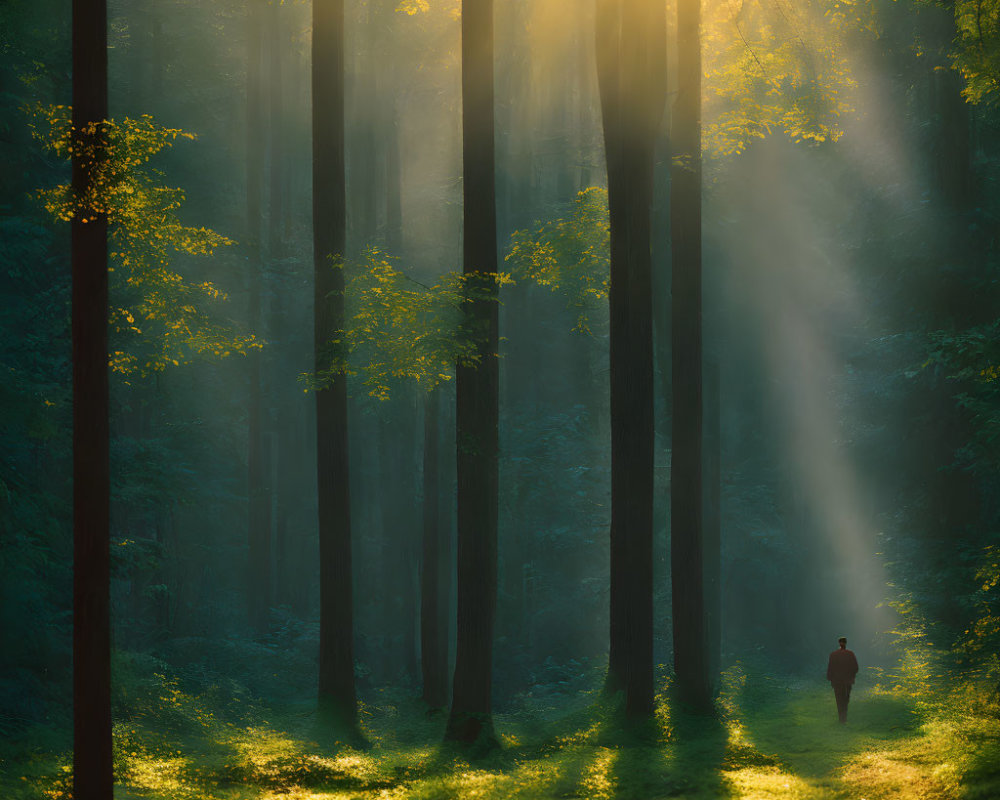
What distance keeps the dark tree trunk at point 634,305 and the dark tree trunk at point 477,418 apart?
2.17 m

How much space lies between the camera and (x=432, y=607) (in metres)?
25.5

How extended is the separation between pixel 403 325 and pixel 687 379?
537 cm

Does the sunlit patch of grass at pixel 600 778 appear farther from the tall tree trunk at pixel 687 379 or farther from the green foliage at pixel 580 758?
the tall tree trunk at pixel 687 379

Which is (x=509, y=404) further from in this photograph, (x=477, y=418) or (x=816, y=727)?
(x=477, y=418)

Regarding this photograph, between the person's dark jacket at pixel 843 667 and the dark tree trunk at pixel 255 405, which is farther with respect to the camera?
the dark tree trunk at pixel 255 405

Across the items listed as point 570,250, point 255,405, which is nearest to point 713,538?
point 570,250

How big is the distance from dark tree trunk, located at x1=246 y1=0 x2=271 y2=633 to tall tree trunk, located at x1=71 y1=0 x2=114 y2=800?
847 inches

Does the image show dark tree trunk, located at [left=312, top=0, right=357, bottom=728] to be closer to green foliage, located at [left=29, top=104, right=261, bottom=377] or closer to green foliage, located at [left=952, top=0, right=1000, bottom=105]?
green foliage, located at [left=29, top=104, right=261, bottom=377]

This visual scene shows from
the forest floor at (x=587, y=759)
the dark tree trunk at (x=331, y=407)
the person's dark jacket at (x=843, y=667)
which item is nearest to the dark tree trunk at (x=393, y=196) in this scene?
the dark tree trunk at (x=331, y=407)

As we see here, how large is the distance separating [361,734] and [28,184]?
1256cm

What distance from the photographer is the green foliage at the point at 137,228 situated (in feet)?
36.0

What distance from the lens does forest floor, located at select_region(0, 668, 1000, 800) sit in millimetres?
12516

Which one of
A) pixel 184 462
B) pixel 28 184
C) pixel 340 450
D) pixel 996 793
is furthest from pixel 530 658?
pixel 996 793

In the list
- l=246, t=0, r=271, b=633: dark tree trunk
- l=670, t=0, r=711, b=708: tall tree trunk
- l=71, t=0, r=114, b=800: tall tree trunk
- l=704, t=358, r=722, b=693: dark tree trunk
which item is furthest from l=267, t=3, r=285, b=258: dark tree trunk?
l=71, t=0, r=114, b=800: tall tree trunk
